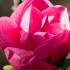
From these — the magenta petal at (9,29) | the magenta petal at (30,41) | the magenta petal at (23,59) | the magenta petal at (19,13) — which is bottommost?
the magenta petal at (23,59)

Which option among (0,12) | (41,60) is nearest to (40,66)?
(41,60)

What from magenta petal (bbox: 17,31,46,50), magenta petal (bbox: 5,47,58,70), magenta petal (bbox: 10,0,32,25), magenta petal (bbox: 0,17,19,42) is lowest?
magenta petal (bbox: 5,47,58,70)

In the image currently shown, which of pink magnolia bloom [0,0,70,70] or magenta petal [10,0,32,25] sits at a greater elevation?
magenta petal [10,0,32,25]

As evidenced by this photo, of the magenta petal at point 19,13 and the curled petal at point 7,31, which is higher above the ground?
the magenta petal at point 19,13

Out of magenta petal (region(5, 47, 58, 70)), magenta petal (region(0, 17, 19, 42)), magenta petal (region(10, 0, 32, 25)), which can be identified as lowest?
magenta petal (region(5, 47, 58, 70))

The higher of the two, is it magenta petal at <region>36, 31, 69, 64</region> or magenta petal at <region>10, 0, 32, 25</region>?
magenta petal at <region>10, 0, 32, 25</region>

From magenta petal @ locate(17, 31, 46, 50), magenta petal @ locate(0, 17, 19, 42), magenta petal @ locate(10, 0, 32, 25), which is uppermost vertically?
magenta petal @ locate(10, 0, 32, 25)
